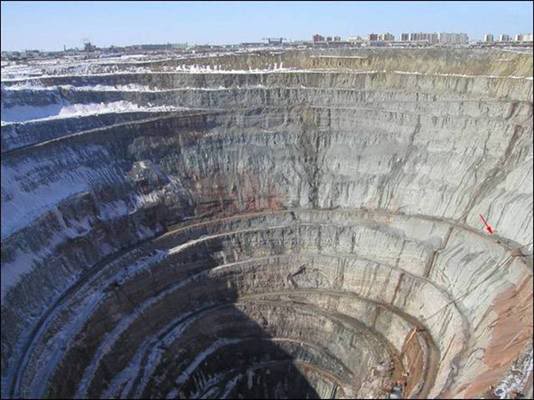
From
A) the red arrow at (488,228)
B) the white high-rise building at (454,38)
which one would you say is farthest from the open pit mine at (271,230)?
the white high-rise building at (454,38)

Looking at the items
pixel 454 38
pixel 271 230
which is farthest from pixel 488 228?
pixel 454 38

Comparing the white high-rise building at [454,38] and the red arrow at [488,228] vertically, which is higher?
the white high-rise building at [454,38]

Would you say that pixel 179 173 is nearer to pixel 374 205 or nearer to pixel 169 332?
pixel 169 332

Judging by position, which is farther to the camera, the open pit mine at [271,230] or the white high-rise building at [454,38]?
the white high-rise building at [454,38]

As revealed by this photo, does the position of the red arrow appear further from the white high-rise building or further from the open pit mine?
the white high-rise building

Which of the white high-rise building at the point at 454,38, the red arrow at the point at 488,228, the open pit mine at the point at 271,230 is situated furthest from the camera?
the white high-rise building at the point at 454,38

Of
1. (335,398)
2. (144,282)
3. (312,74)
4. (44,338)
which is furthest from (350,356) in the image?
(312,74)

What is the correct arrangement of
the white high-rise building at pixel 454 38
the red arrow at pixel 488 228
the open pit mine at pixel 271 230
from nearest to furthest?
the open pit mine at pixel 271 230, the red arrow at pixel 488 228, the white high-rise building at pixel 454 38

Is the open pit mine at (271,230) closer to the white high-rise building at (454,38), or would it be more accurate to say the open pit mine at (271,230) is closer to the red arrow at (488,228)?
the red arrow at (488,228)
